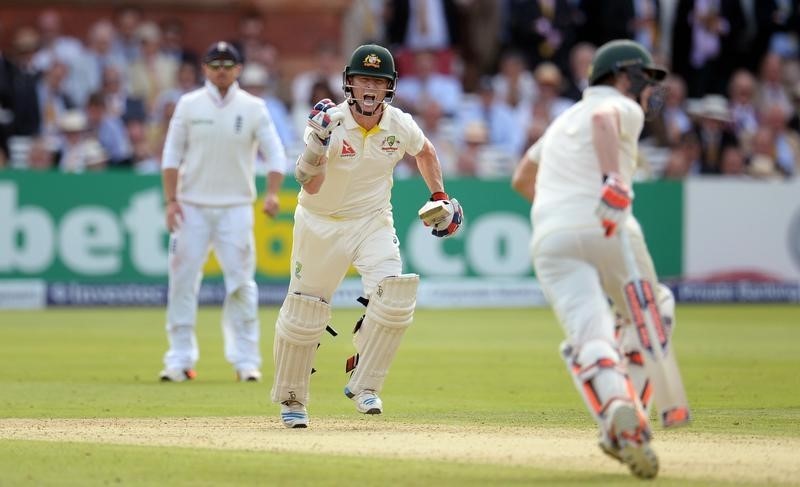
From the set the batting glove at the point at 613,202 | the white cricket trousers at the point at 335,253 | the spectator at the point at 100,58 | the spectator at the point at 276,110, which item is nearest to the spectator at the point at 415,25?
the spectator at the point at 276,110

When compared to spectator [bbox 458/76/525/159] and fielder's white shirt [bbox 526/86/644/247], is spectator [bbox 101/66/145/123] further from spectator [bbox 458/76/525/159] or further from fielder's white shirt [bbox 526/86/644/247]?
fielder's white shirt [bbox 526/86/644/247]

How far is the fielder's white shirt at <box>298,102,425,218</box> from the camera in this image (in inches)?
332

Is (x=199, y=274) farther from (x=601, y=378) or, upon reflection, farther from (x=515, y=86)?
(x=515, y=86)

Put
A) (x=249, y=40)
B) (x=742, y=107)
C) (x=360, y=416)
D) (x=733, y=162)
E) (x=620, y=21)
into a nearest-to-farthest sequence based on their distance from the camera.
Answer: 1. (x=360, y=416)
2. (x=249, y=40)
3. (x=733, y=162)
4. (x=620, y=21)
5. (x=742, y=107)

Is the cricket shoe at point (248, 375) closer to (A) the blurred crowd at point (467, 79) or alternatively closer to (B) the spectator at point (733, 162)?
(A) the blurred crowd at point (467, 79)

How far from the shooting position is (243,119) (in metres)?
11.4

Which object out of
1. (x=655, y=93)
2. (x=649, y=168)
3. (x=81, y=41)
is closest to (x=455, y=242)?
(x=649, y=168)

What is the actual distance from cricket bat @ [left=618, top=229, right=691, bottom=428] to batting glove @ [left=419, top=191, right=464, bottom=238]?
178 centimetres

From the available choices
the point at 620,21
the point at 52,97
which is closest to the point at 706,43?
the point at 620,21

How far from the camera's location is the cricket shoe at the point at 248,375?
11195mm

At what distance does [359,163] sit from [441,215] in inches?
20.1

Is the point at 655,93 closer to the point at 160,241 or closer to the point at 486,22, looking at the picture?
the point at 160,241

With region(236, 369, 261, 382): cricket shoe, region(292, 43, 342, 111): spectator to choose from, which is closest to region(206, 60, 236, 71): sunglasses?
region(236, 369, 261, 382): cricket shoe

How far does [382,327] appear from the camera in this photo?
27.8 feet
